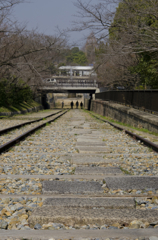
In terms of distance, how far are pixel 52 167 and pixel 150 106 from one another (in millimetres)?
9094

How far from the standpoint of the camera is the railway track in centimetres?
261

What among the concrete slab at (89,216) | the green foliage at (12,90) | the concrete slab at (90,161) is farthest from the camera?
the green foliage at (12,90)

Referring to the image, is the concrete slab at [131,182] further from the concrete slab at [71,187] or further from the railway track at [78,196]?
the concrete slab at [71,187]

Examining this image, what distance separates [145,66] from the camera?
21391 mm

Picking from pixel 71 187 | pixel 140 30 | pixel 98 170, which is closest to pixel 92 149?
pixel 98 170

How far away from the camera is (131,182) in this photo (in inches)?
169

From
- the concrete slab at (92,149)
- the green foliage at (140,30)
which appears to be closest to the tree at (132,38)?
the green foliage at (140,30)

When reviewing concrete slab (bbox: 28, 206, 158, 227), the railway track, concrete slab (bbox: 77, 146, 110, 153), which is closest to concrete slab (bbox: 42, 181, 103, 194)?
the railway track

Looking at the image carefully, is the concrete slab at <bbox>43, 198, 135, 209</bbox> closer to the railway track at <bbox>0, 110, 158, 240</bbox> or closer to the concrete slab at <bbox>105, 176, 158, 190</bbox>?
the railway track at <bbox>0, 110, 158, 240</bbox>

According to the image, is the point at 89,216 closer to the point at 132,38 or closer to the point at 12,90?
the point at 132,38

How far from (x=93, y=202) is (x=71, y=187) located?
809mm

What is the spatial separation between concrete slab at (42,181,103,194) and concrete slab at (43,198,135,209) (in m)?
0.47

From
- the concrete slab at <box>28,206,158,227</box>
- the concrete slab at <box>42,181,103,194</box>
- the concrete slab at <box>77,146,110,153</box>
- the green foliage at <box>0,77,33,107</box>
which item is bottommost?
the concrete slab at <box>77,146,110,153</box>

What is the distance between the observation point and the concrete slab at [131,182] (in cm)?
411
